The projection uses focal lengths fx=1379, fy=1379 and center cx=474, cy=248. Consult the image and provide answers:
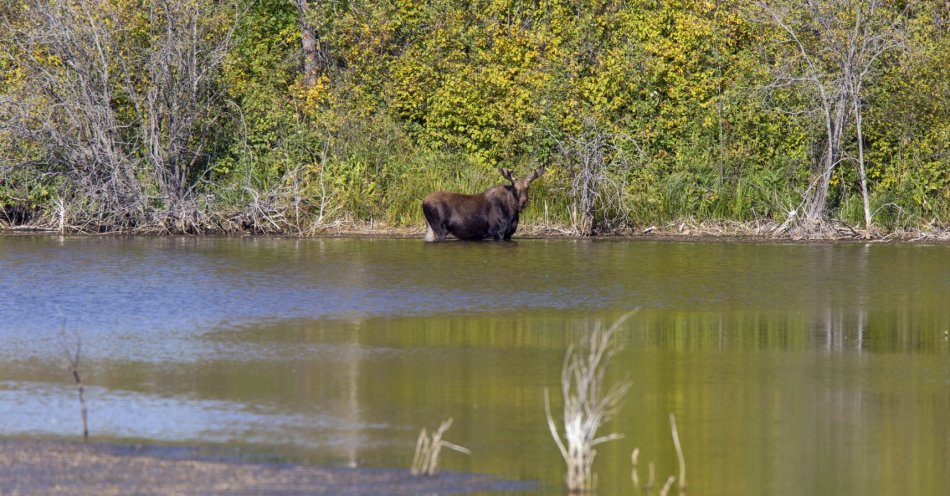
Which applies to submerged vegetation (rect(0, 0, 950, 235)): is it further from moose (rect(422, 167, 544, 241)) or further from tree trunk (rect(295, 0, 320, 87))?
moose (rect(422, 167, 544, 241))

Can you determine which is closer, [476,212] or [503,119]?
[476,212]

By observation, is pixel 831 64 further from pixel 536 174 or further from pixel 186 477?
pixel 186 477

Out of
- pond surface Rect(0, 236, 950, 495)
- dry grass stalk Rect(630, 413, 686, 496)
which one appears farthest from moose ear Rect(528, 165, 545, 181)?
dry grass stalk Rect(630, 413, 686, 496)

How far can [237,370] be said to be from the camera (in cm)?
988

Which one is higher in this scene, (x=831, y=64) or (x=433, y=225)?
(x=831, y=64)

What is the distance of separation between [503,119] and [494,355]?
12816 millimetres

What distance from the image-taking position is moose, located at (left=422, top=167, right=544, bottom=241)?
19484 millimetres

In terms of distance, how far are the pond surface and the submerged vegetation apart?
3.56 m

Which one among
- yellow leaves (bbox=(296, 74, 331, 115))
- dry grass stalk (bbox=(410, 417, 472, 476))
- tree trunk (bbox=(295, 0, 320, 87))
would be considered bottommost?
dry grass stalk (bbox=(410, 417, 472, 476))

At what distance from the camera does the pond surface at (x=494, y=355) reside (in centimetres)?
764

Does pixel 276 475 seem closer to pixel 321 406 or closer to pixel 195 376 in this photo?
pixel 321 406

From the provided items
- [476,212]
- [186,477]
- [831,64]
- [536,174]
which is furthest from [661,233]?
[186,477]

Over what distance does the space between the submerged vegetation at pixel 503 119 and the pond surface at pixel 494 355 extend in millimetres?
3558

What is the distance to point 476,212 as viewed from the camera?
19.6 m
